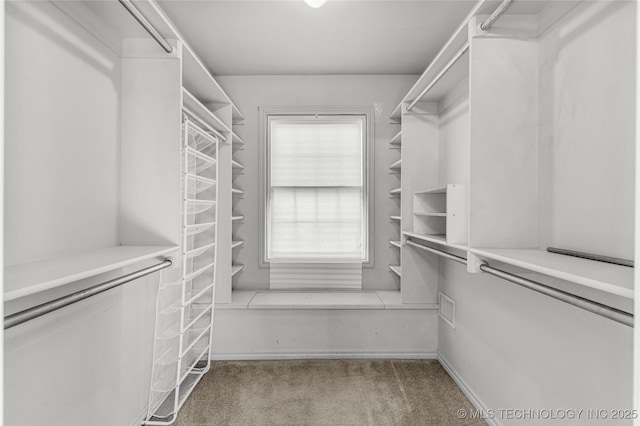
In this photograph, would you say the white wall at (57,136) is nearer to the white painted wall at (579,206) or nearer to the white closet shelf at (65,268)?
the white closet shelf at (65,268)

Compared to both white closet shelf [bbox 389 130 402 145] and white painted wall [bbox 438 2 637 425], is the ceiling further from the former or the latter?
white closet shelf [bbox 389 130 402 145]

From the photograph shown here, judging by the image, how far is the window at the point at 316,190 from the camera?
324 cm

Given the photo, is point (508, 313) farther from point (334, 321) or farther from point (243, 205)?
point (243, 205)

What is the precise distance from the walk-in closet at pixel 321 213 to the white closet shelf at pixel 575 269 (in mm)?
14

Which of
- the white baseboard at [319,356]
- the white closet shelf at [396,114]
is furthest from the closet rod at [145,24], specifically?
the white baseboard at [319,356]

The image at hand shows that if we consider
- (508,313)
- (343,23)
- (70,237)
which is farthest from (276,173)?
(508,313)

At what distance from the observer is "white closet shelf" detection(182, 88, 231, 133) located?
6.90 ft

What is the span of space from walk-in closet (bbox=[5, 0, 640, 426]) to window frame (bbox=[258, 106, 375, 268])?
21mm

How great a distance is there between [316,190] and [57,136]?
2127 mm

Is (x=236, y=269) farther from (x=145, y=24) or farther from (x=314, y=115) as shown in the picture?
(x=145, y=24)

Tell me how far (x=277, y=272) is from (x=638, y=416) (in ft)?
9.28

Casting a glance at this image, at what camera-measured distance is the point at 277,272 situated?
3229 millimetres

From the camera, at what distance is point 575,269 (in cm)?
113

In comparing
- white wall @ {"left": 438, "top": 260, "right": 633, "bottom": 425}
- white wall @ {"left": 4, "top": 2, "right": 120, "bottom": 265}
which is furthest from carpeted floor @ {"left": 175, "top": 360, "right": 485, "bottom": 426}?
white wall @ {"left": 4, "top": 2, "right": 120, "bottom": 265}
